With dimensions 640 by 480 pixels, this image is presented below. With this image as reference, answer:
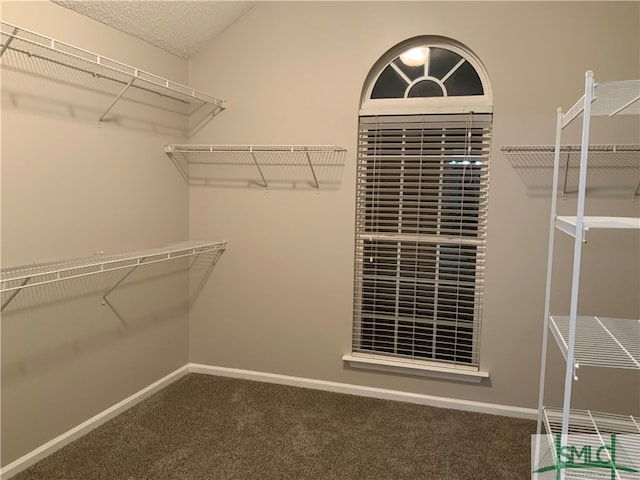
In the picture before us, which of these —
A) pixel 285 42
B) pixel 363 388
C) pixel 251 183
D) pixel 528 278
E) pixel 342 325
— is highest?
pixel 285 42

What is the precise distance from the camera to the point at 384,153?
2848 mm

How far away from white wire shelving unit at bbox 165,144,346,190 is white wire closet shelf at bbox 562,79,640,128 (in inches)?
53.4

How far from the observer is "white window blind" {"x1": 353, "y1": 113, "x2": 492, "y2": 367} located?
2.73 m

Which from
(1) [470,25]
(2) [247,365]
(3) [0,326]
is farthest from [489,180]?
(3) [0,326]

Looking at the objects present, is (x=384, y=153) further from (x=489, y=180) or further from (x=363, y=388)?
(x=363, y=388)

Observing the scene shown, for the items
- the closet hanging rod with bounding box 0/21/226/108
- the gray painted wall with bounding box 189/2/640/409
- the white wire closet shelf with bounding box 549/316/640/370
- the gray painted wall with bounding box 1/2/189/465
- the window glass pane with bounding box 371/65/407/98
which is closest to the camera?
the white wire closet shelf with bounding box 549/316/640/370

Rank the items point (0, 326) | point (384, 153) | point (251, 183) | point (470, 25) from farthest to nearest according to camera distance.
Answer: point (251, 183)
point (384, 153)
point (470, 25)
point (0, 326)

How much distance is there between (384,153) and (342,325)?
1.06m

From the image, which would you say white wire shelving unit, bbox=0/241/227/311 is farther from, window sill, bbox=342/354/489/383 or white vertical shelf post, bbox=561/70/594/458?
white vertical shelf post, bbox=561/70/594/458

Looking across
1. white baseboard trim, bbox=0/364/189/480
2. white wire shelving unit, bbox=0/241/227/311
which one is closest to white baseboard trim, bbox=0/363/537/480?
white baseboard trim, bbox=0/364/189/480

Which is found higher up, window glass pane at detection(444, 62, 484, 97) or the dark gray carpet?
window glass pane at detection(444, 62, 484, 97)

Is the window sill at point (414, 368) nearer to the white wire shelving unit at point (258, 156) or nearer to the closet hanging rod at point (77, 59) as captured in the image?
the white wire shelving unit at point (258, 156)

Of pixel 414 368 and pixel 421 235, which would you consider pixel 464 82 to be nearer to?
pixel 421 235

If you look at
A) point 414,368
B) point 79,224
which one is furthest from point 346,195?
point 79,224
